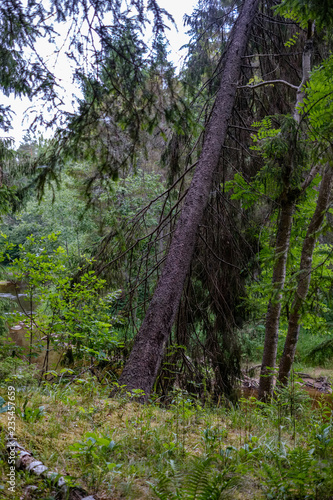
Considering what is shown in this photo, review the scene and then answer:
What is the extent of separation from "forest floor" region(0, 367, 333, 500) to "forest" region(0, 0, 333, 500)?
1 centimetres

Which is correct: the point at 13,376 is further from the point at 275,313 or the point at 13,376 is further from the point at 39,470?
the point at 275,313

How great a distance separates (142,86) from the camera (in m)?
4.68

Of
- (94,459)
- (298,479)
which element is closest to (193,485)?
(298,479)

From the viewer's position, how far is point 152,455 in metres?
2.13

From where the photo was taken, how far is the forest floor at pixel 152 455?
157 centimetres

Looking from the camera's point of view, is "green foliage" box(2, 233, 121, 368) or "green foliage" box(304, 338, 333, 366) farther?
"green foliage" box(2, 233, 121, 368)

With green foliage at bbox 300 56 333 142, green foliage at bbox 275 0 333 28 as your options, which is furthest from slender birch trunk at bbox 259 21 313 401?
green foliage at bbox 275 0 333 28

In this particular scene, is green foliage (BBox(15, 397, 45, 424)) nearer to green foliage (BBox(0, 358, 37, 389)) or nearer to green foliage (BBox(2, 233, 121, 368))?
green foliage (BBox(0, 358, 37, 389))

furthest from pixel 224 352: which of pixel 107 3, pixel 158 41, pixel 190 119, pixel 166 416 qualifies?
pixel 107 3

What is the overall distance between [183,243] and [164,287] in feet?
2.10

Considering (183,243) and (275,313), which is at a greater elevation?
(183,243)

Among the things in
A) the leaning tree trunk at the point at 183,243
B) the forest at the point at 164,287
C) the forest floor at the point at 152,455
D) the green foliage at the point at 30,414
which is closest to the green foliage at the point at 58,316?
the forest at the point at 164,287

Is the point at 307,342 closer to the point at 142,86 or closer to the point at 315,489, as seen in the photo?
the point at 142,86

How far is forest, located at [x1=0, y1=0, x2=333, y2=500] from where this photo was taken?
5.99 feet
